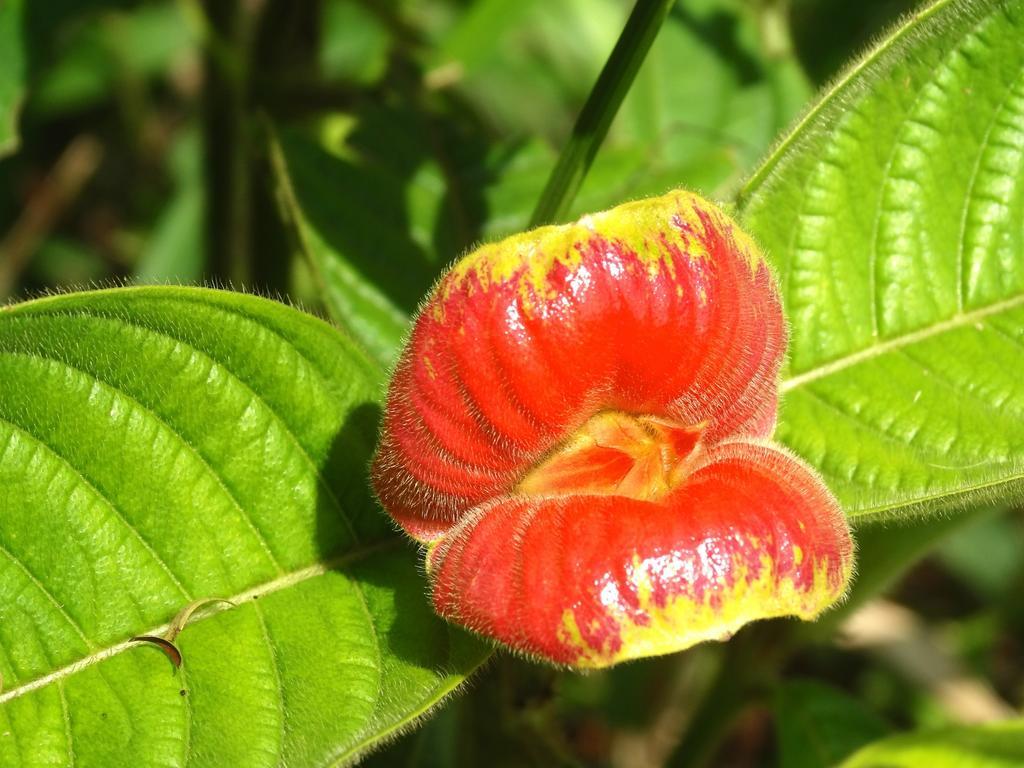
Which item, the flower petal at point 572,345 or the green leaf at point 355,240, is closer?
the flower petal at point 572,345

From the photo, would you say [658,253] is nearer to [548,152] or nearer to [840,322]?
[840,322]

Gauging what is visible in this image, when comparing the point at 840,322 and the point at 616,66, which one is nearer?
the point at 616,66

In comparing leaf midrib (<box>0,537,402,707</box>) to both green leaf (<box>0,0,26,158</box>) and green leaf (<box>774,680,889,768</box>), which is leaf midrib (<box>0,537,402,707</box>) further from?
green leaf (<box>0,0,26,158</box>)

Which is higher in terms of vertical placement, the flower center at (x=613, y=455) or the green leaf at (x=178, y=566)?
the flower center at (x=613, y=455)

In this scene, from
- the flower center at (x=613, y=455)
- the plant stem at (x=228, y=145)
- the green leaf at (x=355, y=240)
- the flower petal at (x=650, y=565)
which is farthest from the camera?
the plant stem at (x=228, y=145)

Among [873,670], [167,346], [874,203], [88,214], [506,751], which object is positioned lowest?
[873,670]

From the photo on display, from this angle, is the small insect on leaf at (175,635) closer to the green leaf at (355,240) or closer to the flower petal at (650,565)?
the flower petal at (650,565)

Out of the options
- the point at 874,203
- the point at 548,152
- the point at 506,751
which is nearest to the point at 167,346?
the point at 506,751

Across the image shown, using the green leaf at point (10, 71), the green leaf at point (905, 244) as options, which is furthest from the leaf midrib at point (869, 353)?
the green leaf at point (10, 71)
